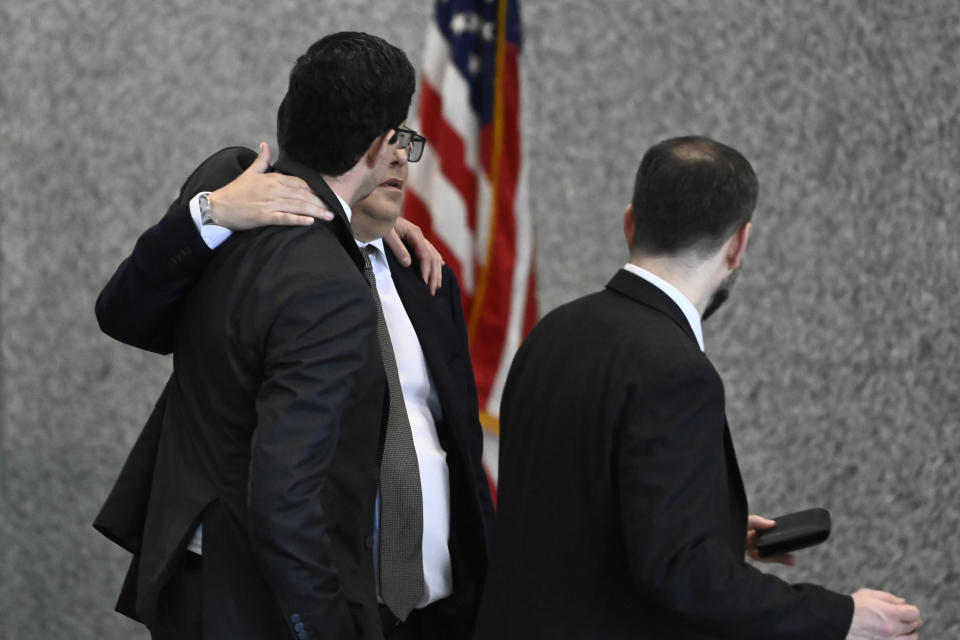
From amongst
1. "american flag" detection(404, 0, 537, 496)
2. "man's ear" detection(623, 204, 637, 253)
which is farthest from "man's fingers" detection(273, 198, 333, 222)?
"american flag" detection(404, 0, 537, 496)

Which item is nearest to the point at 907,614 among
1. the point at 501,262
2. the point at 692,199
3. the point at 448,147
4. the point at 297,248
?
the point at 692,199

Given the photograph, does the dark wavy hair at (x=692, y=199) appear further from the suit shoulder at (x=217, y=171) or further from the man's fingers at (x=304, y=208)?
the suit shoulder at (x=217, y=171)

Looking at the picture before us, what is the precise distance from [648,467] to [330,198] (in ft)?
1.73

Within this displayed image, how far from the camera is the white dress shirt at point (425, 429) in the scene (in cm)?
158

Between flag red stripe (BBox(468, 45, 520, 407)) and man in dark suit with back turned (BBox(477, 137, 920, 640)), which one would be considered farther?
flag red stripe (BBox(468, 45, 520, 407))

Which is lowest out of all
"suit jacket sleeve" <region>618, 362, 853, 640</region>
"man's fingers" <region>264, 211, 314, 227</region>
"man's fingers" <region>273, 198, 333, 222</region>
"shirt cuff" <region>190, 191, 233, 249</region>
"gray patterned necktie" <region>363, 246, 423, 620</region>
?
"gray patterned necktie" <region>363, 246, 423, 620</region>

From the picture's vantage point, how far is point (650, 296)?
4.13 feet

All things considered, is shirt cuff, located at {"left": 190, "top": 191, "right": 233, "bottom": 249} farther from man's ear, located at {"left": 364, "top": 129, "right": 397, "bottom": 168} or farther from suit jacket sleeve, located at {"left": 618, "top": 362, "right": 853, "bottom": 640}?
suit jacket sleeve, located at {"left": 618, "top": 362, "right": 853, "bottom": 640}

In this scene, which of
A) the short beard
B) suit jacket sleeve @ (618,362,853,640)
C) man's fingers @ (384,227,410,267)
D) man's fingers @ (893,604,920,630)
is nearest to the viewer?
suit jacket sleeve @ (618,362,853,640)

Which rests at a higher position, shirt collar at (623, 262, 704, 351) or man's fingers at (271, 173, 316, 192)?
man's fingers at (271, 173, 316, 192)

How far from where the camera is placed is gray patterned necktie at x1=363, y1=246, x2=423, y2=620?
1.51 meters

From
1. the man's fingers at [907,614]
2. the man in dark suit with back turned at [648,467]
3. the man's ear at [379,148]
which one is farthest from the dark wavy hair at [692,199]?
the man's fingers at [907,614]

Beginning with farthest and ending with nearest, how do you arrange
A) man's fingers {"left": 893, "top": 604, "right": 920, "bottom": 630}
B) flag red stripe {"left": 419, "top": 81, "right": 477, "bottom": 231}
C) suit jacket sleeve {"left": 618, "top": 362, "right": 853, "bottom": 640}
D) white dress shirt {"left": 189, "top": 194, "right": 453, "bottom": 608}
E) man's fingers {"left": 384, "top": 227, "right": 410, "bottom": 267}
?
1. flag red stripe {"left": 419, "top": 81, "right": 477, "bottom": 231}
2. man's fingers {"left": 384, "top": 227, "right": 410, "bottom": 267}
3. white dress shirt {"left": 189, "top": 194, "right": 453, "bottom": 608}
4. man's fingers {"left": 893, "top": 604, "right": 920, "bottom": 630}
5. suit jacket sleeve {"left": 618, "top": 362, "right": 853, "bottom": 640}

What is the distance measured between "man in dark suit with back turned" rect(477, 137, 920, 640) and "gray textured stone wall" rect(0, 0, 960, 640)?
1.49 meters
